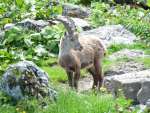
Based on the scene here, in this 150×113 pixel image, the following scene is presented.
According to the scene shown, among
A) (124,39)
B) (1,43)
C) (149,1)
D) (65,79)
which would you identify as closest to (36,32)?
(1,43)

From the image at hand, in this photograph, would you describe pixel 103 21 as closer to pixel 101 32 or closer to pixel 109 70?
Result: pixel 101 32

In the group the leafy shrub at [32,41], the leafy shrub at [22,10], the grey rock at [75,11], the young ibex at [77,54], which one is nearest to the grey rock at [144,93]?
the young ibex at [77,54]

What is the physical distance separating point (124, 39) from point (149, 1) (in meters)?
9.52

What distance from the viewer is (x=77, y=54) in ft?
45.3

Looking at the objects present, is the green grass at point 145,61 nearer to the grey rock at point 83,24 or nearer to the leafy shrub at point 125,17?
the leafy shrub at point 125,17

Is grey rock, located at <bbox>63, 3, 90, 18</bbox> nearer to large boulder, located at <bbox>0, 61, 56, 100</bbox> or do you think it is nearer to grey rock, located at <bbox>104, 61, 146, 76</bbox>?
grey rock, located at <bbox>104, 61, 146, 76</bbox>

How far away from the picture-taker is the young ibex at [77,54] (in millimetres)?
13555

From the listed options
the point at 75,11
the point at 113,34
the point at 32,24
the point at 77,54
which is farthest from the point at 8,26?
the point at 77,54

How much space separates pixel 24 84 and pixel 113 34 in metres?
8.33

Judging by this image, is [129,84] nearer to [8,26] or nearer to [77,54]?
[77,54]

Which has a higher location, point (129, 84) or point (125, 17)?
point (129, 84)

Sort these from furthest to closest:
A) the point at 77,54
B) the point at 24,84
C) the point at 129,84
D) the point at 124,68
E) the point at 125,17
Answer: the point at 125,17 < the point at 124,68 < the point at 77,54 < the point at 129,84 < the point at 24,84

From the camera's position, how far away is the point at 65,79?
48.4 feet

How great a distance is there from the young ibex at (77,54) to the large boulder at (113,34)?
10.7 ft
